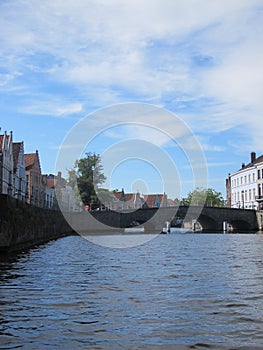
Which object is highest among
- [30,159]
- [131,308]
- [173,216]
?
[30,159]

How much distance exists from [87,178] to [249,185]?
2742 centimetres

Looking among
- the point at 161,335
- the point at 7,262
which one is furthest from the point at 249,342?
the point at 7,262

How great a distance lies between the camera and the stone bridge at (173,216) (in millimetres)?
56281

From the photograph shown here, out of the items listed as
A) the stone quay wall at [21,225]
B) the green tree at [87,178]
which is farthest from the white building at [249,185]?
the stone quay wall at [21,225]

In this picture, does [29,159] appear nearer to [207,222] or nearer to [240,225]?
[207,222]

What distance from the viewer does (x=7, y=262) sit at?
15164mm

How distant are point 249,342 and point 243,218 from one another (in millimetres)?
58461

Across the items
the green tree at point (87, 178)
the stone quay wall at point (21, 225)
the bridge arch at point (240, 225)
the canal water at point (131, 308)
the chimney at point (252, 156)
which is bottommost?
the canal water at point (131, 308)

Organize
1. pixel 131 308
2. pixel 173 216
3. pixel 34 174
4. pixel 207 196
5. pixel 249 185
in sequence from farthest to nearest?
pixel 207 196, pixel 249 185, pixel 173 216, pixel 34 174, pixel 131 308

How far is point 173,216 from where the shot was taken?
205ft

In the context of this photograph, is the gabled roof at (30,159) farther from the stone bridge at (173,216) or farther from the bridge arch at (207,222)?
the bridge arch at (207,222)

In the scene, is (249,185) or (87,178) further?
(249,185)

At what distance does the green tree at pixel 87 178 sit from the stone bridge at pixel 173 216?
512 cm

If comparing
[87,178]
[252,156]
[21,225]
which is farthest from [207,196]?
[21,225]
